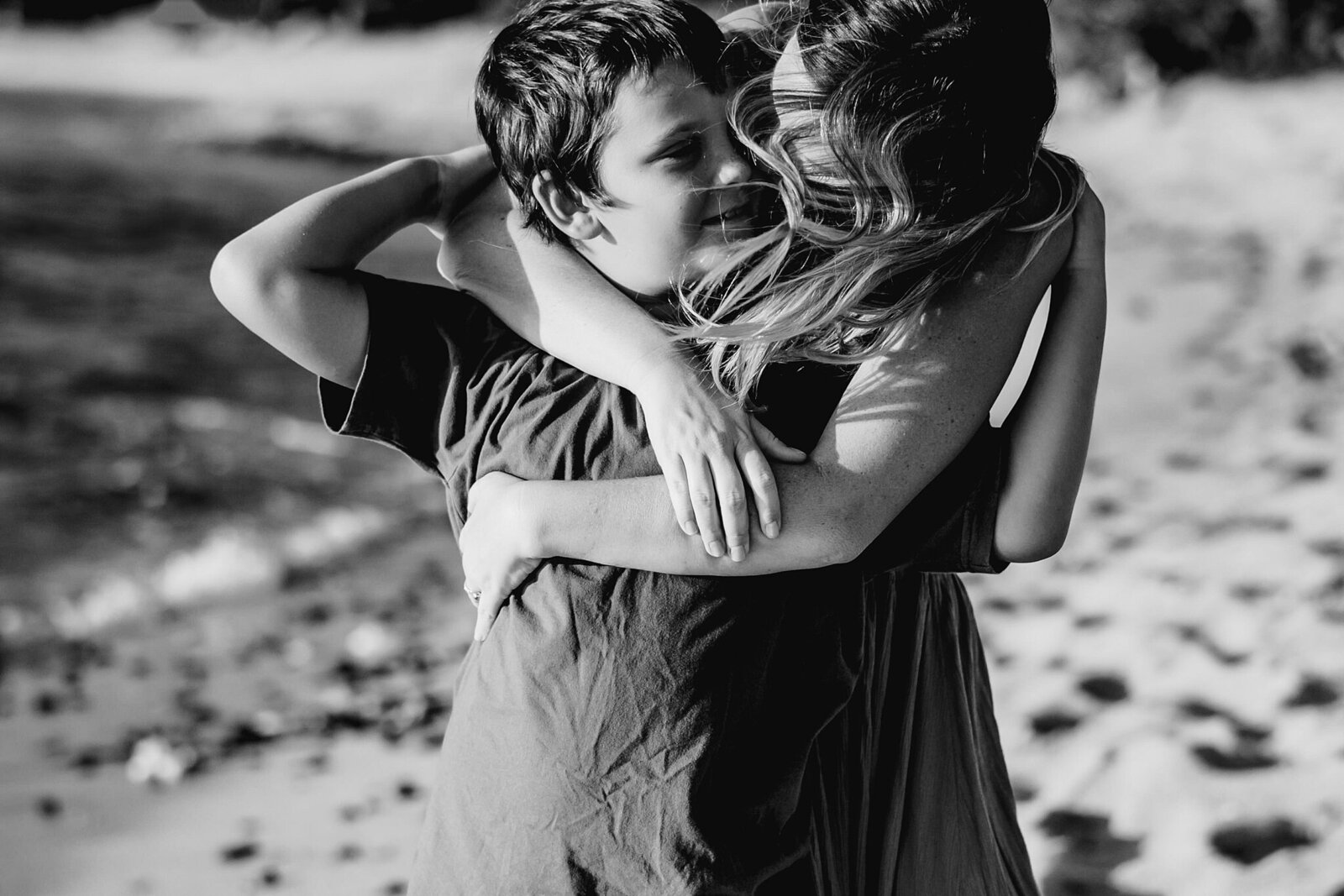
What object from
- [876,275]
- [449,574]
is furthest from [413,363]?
[449,574]

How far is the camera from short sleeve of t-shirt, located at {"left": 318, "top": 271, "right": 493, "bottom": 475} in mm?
1896

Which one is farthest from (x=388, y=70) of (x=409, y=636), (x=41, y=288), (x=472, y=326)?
(x=472, y=326)

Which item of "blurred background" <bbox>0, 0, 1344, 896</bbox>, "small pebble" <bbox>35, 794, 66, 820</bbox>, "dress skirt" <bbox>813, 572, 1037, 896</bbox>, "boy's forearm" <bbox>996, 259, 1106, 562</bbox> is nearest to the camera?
"boy's forearm" <bbox>996, 259, 1106, 562</bbox>

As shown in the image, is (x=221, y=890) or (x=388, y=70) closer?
(x=221, y=890)

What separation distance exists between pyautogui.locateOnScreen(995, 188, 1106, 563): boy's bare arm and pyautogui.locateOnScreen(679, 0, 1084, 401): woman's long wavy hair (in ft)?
0.33

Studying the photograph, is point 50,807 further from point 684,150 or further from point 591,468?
point 684,150

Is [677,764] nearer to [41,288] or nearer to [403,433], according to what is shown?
[403,433]

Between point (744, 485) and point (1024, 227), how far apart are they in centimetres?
50

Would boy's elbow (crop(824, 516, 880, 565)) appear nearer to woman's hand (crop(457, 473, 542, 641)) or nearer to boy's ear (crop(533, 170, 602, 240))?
woman's hand (crop(457, 473, 542, 641))

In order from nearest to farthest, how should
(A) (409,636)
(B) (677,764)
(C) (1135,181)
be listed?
(B) (677,764)
(A) (409,636)
(C) (1135,181)

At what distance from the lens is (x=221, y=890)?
152 inches

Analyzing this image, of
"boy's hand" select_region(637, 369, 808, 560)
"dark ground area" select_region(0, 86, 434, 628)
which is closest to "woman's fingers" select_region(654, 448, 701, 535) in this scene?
"boy's hand" select_region(637, 369, 808, 560)

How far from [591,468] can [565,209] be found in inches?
16.1

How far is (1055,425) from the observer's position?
1.80 metres
